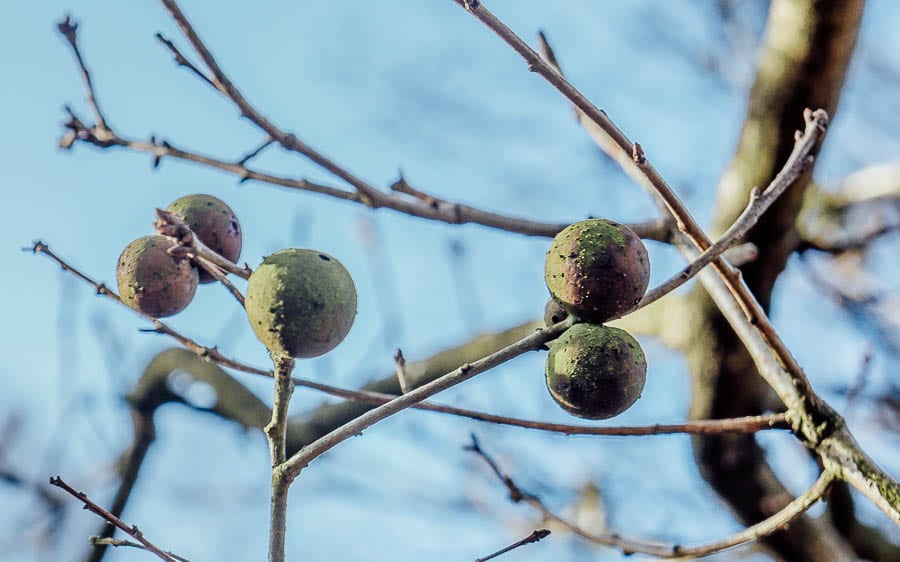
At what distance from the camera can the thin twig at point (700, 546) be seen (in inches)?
50.5

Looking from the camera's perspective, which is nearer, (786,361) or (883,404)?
(786,361)

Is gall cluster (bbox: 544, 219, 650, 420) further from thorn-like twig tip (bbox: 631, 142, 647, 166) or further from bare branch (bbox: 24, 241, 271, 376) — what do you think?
bare branch (bbox: 24, 241, 271, 376)

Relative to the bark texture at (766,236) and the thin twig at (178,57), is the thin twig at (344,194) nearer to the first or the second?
the thin twig at (178,57)

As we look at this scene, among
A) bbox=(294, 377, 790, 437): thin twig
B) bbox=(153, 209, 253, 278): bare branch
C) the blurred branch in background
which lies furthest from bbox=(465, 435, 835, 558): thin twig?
bbox=(153, 209, 253, 278): bare branch

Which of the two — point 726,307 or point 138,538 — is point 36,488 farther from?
point 726,307

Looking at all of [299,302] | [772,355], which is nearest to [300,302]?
[299,302]

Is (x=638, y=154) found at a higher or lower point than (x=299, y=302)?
higher

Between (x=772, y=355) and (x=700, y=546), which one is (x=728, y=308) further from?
(x=700, y=546)

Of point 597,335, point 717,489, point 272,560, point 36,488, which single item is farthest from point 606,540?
point 36,488

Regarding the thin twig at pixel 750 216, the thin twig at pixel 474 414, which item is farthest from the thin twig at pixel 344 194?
the thin twig at pixel 750 216

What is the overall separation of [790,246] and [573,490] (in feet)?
7.22

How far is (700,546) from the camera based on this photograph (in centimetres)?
149

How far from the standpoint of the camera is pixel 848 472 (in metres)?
1.23

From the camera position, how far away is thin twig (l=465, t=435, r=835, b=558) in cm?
128
